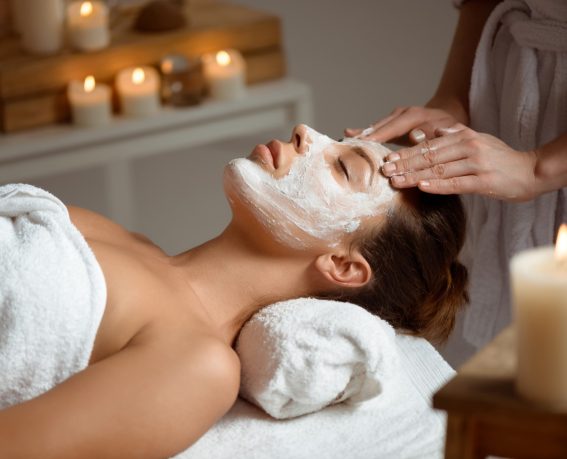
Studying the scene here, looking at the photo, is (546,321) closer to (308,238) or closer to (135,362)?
(135,362)

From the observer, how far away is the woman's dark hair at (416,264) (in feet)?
5.98

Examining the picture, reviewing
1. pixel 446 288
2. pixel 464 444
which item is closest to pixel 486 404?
pixel 464 444

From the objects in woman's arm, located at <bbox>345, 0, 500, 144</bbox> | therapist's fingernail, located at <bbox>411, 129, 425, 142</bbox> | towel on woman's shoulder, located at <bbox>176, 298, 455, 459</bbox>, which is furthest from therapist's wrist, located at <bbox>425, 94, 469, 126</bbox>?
towel on woman's shoulder, located at <bbox>176, 298, 455, 459</bbox>

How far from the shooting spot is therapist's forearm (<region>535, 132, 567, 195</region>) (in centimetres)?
180

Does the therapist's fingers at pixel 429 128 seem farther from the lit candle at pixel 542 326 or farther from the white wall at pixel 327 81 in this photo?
the white wall at pixel 327 81

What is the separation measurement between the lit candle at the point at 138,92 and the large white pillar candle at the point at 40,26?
0.20m

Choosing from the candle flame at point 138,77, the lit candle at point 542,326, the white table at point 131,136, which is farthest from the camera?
the candle flame at point 138,77

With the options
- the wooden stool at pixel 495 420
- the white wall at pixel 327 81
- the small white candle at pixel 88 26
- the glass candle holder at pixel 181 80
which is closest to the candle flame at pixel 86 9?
the small white candle at pixel 88 26

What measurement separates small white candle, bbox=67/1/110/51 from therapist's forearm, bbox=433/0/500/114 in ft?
3.77

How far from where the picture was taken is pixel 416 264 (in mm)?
1849

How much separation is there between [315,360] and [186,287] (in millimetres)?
278

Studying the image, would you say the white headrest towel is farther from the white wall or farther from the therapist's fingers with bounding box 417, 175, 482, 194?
the white wall

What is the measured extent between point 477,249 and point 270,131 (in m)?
1.18

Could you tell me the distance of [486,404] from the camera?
39.8 inches
